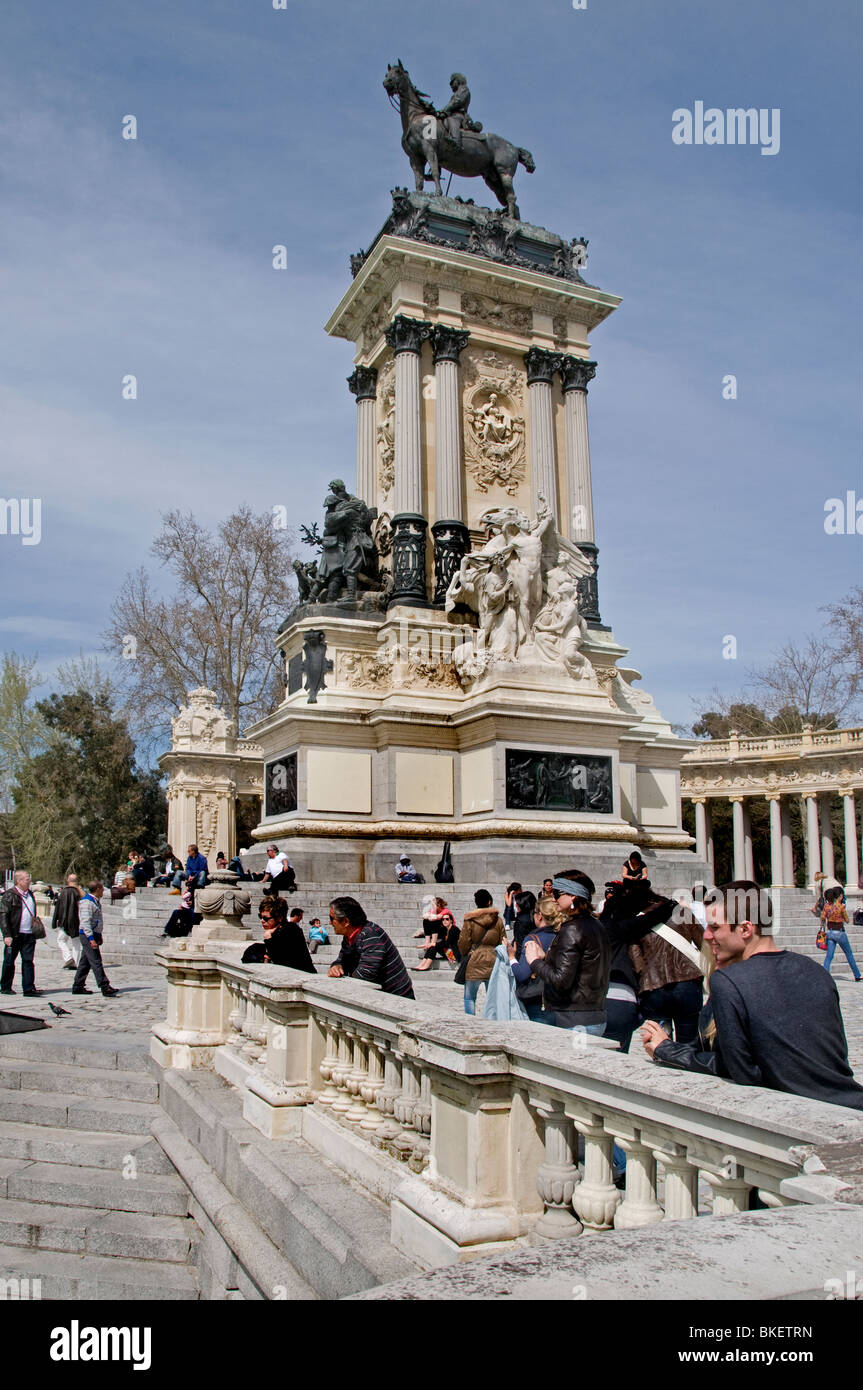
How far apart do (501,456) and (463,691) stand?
671cm

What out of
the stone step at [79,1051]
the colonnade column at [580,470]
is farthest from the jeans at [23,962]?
the colonnade column at [580,470]

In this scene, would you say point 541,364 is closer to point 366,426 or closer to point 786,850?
point 366,426

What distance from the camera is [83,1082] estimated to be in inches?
333

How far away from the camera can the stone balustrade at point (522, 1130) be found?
270 centimetres

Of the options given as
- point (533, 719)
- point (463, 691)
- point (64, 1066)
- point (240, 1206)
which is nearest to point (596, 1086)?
point (240, 1206)

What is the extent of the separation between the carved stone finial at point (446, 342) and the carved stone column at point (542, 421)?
2288 millimetres

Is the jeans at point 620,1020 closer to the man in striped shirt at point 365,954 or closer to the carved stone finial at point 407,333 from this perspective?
the man in striped shirt at point 365,954

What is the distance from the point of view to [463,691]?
23906mm

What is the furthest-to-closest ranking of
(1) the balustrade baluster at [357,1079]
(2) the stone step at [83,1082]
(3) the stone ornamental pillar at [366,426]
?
(3) the stone ornamental pillar at [366,426] < (2) the stone step at [83,1082] < (1) the balustrade baluster at [357,1079]

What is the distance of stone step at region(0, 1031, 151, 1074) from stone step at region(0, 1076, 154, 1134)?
575 mm

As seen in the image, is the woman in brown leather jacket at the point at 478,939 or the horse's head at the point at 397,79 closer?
the woman in brown leather jacket at the point at 478,939

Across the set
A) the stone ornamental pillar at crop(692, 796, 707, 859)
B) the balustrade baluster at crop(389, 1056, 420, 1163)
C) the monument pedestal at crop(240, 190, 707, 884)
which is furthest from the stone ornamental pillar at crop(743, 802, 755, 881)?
the balustrade baluster at crop(389, 1056, 420, 1163)

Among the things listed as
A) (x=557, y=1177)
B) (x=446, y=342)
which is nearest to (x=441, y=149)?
(x=446, y=342)
